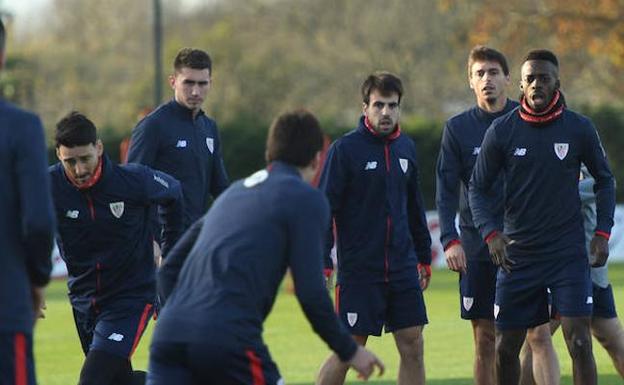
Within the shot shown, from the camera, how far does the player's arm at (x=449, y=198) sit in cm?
1061

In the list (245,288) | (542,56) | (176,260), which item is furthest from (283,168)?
(542,56)

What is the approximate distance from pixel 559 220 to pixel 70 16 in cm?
5767

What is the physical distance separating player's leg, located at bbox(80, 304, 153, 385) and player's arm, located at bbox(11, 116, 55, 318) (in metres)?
2.93

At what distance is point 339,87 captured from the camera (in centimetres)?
5266

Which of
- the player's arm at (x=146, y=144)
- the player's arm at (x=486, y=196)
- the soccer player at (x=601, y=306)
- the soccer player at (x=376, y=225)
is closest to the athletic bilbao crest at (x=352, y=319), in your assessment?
the soccer player at (x=376, y=225)

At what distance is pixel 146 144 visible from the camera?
36.2 ft

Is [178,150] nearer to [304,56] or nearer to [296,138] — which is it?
[296,138]

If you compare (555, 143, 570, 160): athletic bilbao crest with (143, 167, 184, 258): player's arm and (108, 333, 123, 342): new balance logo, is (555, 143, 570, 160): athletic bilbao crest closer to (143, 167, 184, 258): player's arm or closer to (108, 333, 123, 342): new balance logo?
(143, 167, 184, 258): player's arm

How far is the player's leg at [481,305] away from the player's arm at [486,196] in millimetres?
1001

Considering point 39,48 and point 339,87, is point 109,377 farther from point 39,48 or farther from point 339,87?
point 39,48

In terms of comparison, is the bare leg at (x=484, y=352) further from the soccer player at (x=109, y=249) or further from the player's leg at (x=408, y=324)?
the soccer player at (x=109, y=249)

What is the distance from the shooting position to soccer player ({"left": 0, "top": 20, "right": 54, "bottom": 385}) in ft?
20.7

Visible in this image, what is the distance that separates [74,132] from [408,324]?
254 cm

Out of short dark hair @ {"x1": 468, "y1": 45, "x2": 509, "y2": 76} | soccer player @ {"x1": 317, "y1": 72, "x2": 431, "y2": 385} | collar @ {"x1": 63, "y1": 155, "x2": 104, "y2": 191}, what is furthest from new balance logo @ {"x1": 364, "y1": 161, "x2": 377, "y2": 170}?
collar @ {"x1": 63, "y1": 155, "x2": 104, "y2": 191}
